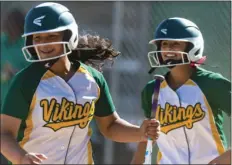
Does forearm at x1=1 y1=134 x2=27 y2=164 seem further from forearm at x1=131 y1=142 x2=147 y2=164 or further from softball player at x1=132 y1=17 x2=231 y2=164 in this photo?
forearm at x1=131 y1=142 x2=147 y2=164

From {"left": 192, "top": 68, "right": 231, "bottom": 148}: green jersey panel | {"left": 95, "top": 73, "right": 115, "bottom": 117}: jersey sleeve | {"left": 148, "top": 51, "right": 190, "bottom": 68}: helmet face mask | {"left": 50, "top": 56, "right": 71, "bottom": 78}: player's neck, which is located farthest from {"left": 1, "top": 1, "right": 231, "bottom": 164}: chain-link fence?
{"left": 50, "top": 56, "right": 71, "bottom": 78}: player's neck

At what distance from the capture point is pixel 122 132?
15.3 feet

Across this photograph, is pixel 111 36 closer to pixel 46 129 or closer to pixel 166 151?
pixel 166 151

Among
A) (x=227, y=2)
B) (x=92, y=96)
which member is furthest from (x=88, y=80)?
(x=227, y=2)

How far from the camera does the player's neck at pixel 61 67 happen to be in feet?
14.4

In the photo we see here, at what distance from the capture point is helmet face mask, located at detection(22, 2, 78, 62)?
4262 millimetres

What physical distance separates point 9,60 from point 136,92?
4.57ft

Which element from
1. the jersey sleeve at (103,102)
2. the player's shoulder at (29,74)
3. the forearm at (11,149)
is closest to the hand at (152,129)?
the jersey sleeve at (103,102)

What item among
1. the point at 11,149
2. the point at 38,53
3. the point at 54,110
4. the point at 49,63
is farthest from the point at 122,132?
the point at 11,149

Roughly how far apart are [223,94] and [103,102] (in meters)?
0.85

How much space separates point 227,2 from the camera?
757cm

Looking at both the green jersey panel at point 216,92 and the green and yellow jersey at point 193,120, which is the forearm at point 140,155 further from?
the green jersey panel at point 216,92

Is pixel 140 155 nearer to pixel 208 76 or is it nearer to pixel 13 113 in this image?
pixel 208 76

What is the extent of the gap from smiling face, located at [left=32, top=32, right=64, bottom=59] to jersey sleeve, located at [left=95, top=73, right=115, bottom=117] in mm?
336
